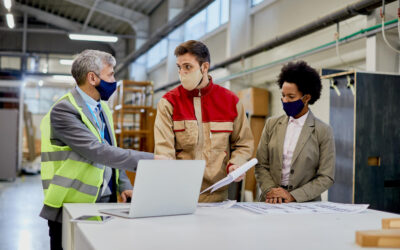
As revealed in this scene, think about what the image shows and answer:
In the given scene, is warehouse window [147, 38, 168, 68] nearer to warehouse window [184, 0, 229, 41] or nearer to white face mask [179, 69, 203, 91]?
warehouse window [184, 0, 229, 41]

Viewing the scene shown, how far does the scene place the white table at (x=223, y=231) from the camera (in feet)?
3.87

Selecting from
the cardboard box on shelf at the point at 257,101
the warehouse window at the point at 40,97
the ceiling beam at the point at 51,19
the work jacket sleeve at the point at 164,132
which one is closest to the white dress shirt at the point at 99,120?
the work jacket sleeve at the point at 164,132

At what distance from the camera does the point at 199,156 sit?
2.24 m

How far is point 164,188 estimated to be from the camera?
5.10 ft

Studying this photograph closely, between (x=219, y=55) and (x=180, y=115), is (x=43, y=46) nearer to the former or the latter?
(x=219, y=55)

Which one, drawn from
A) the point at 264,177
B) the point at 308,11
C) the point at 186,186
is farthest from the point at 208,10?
the point at 186,186

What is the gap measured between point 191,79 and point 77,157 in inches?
27.0

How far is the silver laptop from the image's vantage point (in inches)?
58.8

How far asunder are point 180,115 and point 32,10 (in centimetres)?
1699

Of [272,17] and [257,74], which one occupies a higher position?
[272,17]

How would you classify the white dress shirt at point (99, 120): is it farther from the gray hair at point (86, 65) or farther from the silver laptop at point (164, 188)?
the silver laptop at point (164, 188)

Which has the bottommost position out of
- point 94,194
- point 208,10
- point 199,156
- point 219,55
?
point 94,194

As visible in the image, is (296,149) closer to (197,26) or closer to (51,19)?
(197,26)

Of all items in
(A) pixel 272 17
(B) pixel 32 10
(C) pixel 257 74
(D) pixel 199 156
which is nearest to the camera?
(D) pixel 199 156
